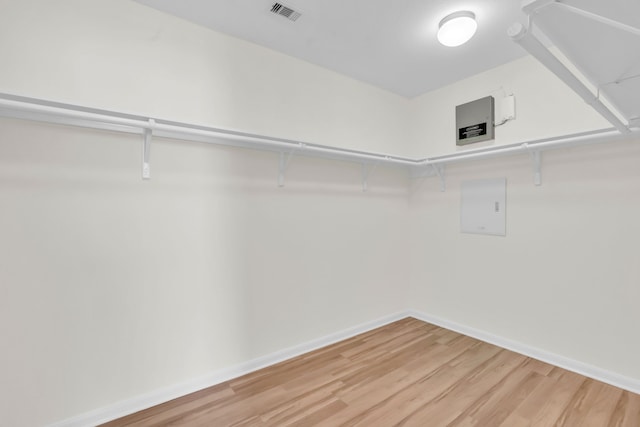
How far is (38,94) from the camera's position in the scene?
4.97ft

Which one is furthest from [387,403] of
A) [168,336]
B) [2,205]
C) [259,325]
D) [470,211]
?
[2,205]

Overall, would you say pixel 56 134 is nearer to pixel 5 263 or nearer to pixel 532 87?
pixel 5 263

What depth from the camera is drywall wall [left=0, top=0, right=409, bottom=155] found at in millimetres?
1513

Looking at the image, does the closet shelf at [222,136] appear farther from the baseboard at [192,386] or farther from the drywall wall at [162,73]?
the baseboard at [192,386]

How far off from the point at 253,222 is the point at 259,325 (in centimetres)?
77

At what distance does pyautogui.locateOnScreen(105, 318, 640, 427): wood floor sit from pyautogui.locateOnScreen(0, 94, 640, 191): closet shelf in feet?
4.62

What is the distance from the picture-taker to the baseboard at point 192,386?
162cm

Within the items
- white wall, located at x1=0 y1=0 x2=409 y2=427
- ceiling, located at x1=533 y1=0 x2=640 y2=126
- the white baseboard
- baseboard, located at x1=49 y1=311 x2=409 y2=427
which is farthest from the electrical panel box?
baseboard, located at x1=49 y1=311 x2=409 y2=427

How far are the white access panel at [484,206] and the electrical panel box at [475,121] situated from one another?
399mm

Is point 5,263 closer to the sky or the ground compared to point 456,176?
closer to the ground

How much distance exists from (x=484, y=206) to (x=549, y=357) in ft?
4.14

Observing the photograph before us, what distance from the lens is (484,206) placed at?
2676mm

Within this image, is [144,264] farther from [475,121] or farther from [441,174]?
[475,121]

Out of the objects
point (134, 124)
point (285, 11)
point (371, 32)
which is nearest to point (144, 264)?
point (134, 124)
